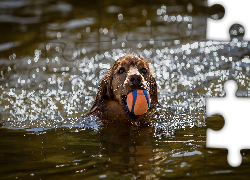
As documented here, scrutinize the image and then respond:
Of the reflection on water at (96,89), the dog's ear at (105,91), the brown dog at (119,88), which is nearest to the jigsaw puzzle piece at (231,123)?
the reflection on water at (96,89)

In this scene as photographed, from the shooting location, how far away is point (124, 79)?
23.6 ft

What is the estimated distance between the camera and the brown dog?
7.21 metres

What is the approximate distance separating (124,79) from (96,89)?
3.45m

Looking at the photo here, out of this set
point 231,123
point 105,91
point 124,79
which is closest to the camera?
point 231,123

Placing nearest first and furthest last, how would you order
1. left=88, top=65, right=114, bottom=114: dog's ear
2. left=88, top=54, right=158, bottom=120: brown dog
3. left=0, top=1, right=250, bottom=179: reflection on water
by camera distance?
left=0, top=1, right=250, bottom=179: reflection on water, left=88, top=54, right=158, bottom=120: brown dog, left=88, top=65, right=114, bottom=114: dog's ear

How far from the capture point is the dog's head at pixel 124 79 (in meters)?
6.80

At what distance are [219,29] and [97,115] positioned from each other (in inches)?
129

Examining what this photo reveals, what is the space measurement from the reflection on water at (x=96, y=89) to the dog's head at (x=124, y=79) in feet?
1.64

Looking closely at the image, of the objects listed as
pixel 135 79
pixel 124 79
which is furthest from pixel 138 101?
pixel 124 79

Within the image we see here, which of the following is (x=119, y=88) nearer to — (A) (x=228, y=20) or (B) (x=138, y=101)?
(B) (x=138, y=101)

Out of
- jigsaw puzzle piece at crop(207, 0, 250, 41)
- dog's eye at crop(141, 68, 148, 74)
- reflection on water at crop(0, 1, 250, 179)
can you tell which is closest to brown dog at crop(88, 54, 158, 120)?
dog's eye at crop(141, 68, 148, 74)

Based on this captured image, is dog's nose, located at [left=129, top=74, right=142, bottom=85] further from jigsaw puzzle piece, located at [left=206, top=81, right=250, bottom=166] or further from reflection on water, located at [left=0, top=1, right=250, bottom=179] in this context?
jigsaw puzzle piece, located at [left=206, top=81, right=250, bottom=166]

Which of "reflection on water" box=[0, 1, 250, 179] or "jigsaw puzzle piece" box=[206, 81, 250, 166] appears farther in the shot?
"reflection on water" box=[0, 1, 250, 179]

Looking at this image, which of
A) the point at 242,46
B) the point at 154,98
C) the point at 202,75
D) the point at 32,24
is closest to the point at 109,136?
the point at 154,98
